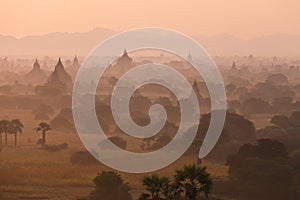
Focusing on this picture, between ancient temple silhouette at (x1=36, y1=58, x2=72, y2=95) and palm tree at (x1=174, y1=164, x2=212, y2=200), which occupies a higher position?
ancient temple silhouette at (x1=36, y1=58, x2=72, y2=95)

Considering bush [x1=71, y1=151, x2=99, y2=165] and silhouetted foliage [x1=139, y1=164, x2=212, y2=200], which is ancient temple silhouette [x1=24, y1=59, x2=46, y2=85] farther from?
silhouetted foliage [x1=139, y1=164, x2=212, y2=200]

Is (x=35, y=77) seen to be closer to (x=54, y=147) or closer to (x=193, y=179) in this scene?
(x=54, y=147)

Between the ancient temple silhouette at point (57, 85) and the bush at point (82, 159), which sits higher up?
the ancient temple silhouette at point (57, 85)

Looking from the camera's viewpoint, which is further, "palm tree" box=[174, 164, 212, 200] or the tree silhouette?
the tree silhouette

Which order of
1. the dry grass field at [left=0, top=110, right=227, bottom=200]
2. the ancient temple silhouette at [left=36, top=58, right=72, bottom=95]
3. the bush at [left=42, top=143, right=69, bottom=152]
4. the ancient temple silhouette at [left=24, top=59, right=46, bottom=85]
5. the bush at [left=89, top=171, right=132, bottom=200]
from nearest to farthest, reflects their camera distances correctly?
the bush at [left=89, top=171, right=132, bottom=200] < the dry grass field at [left=0, top=110, right=227, bottom=200] < the bush at [left=42, top=143, right=69, bottom=152] < the ancient temple silhouette at [left=36, top=58, right=72, bottom=95] < the ancient temple silhouette at [left=24, top=59, right=46, bottom=85]

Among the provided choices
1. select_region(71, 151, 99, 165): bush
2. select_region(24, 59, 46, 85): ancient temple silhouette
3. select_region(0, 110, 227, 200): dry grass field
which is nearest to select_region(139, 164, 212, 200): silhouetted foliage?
select_region(0, 110, 227, 200): dry grass field

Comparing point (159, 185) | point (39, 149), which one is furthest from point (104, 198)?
point (39, 149)

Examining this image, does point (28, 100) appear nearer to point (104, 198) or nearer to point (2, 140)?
point (2, 140)

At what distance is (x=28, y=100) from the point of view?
78625mm

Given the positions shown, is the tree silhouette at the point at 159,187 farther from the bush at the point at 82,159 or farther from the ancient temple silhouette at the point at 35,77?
the ancient temple silhouette at the point at 35,77

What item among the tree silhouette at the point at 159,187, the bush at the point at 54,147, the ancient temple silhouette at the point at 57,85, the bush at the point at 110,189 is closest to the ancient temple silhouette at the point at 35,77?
the ancient temple silhouette at the point at 57,85

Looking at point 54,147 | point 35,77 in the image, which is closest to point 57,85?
point 35,77

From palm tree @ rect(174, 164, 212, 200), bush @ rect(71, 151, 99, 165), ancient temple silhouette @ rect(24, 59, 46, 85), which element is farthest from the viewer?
ancient temple silhouette @ rect(24, 59, 46, 85)

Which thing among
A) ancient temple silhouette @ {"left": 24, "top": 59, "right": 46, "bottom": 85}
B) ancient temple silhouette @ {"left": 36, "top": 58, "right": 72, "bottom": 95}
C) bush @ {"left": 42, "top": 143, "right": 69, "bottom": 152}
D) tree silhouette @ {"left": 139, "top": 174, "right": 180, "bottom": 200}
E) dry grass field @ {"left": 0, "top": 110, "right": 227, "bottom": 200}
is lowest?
tree silhouette @ {"left": 139, "top": 174, "right": 180, "bottom": 200}
